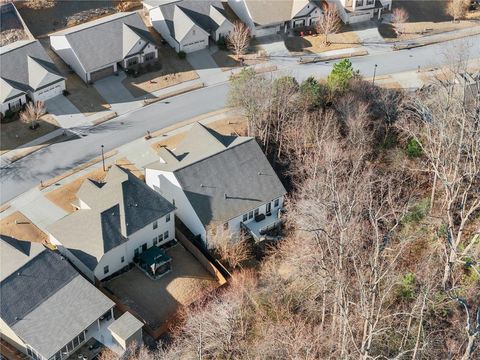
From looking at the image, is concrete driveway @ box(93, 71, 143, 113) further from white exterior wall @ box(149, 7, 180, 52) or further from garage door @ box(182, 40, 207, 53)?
garage door @ box(182, 40, 207, 53)

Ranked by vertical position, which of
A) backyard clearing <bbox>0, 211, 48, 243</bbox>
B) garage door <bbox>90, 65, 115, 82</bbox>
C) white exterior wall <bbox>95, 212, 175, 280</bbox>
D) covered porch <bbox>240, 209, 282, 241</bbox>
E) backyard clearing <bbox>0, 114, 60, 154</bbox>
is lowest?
covered porch <bbox>240, 209, 282, 241</bbox>

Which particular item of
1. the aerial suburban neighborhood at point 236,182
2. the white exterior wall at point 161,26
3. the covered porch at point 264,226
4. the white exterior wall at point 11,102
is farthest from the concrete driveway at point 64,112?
the covered porch at point 264,226

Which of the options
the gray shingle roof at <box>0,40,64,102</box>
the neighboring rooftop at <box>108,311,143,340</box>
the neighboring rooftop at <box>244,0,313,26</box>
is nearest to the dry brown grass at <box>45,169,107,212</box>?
the gray shingle roof at <box>0,40,64,102</box>

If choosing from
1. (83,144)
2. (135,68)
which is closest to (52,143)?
(83,144)

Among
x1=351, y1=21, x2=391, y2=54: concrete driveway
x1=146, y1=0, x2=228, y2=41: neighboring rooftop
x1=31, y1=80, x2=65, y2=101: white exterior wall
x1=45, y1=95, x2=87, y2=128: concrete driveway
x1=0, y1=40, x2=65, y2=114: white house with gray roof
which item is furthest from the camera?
x1=351, y1=21, x2=391, y2=54: concrete driveway

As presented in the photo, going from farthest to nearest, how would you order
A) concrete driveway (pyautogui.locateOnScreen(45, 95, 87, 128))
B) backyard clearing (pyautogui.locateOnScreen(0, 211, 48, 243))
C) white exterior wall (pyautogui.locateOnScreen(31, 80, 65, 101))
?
white exterior wall (pyautogui.locateOnScreen(31, 80, 65, 101))
concrete driveway (pyautogui.locateOnScreen(45, 95, 87, 128))
backyard clearing (pyautogui.locateOnScreen(0, 211, 48, 243))

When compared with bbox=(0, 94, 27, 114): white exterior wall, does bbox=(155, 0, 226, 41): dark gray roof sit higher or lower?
higher
